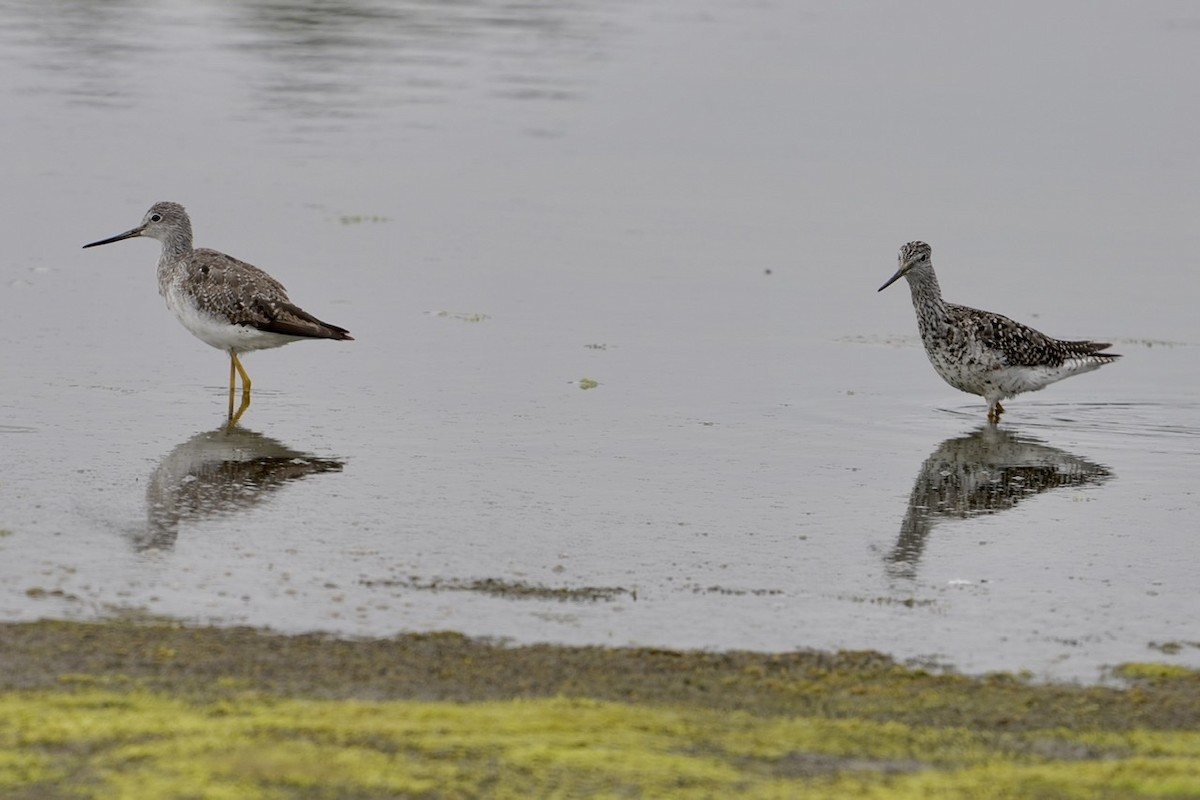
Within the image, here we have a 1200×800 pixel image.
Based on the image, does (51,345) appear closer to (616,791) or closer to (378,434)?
(378,434)

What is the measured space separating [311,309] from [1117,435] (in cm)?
623

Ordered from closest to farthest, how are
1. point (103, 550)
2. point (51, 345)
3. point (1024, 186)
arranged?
1. point (103, 550)
2. point (51, 345)
3. point (1024, 186)

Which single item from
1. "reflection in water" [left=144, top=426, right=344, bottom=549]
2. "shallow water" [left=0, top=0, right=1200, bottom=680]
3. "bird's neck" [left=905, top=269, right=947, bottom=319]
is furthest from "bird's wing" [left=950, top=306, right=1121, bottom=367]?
"reflection in water" [left=144, top=426, right=344, bottom=549]

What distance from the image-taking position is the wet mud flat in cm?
543

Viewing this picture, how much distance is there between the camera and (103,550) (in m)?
7.90

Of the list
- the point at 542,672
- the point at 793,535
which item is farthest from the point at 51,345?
the point at 542,672

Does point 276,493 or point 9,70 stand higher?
point 9,70

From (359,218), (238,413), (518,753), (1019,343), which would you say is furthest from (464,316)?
(518,753)

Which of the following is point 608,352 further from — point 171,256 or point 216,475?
point 216,475

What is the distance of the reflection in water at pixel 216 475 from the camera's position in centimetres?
864

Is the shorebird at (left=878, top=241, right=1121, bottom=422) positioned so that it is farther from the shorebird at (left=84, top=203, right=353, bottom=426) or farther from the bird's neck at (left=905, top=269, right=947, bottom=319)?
the shorebird at (left=84, top=203, right=353, bottom=426)

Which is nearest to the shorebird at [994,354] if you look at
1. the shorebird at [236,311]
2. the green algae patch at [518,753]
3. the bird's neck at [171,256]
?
the shorebird at [236,311]

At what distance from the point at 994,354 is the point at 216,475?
550 cm

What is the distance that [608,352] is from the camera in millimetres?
13352
